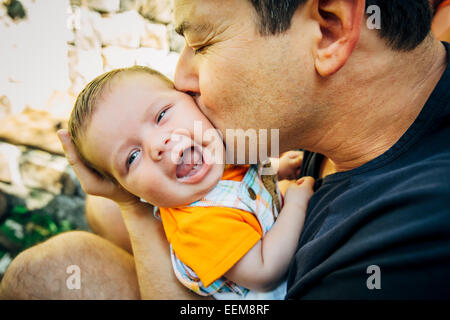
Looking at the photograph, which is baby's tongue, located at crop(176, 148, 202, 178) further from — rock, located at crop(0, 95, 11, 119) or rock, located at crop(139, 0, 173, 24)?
rock, located at crop(0, 95, 11, 119)

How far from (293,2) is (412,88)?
0.54 metres

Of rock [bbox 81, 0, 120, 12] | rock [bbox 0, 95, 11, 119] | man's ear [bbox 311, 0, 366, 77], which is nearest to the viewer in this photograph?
man's ear [bbox 311, 0, 366, 77]

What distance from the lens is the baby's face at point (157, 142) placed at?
1.21 metres

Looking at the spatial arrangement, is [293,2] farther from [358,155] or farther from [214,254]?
[214,254]

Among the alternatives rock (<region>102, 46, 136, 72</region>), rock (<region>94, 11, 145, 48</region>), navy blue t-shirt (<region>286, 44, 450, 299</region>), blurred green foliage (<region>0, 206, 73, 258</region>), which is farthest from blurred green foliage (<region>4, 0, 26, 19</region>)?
navy blue t-shirt (<region>286, 44, 450, 299</region>)

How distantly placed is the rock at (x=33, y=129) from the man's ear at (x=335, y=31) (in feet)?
10.8

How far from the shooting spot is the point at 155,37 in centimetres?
324

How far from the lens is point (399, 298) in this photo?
2.49ft

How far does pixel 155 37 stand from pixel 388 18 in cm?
271

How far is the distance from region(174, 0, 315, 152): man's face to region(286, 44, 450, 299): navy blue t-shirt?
371mm

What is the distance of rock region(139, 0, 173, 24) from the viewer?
320 cm

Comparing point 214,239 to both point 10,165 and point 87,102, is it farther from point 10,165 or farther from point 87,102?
point 10,165

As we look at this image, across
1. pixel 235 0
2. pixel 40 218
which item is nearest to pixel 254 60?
pixel 235 0

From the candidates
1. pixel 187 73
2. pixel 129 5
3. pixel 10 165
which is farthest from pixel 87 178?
pixel 10 165
